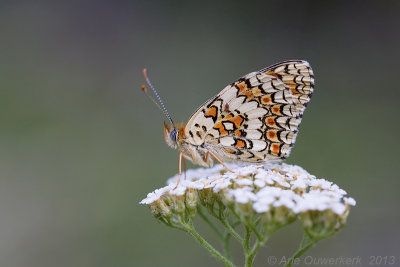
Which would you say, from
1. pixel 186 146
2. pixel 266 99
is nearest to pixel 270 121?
pixel 266 99

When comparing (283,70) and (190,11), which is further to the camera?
(190,11)

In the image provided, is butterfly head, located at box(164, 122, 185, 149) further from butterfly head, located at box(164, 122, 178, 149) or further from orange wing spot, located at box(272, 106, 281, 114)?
orange wing spot, located at box(272, 106, 281, 114)

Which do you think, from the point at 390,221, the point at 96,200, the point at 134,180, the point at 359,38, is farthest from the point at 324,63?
the point at 96,200

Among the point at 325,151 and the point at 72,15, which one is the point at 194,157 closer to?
the point at 325,151

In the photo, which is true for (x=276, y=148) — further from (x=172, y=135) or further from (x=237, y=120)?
(x=172, y=135)

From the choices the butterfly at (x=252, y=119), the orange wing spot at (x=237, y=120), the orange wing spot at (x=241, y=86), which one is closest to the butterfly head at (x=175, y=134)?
the butterfly at (x=252, y=119)

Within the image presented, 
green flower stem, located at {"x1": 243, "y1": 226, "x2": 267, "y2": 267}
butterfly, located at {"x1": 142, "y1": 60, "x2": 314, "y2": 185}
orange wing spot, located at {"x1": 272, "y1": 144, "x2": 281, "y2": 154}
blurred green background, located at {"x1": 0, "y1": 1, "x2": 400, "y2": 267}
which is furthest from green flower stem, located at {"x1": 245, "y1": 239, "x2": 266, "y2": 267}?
blurred green background, located at {"x1": 0, "y1": 1, "x2": 400, "y2": 267}
